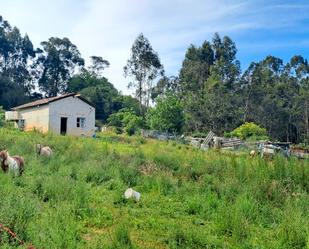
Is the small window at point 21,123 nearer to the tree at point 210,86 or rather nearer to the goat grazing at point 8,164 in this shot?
the tree at point 210,86

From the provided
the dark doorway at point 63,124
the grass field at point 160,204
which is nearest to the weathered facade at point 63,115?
the dark doorway at point 63,124

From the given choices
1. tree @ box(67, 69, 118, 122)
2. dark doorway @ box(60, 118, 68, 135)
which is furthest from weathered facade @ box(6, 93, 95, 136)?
tree @ box(67, 69, 118, 122)

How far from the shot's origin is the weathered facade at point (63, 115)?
34.3 m

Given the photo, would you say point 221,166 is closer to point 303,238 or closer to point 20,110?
point 303,238

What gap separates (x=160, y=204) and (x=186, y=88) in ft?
181

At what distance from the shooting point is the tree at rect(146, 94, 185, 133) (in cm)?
4253

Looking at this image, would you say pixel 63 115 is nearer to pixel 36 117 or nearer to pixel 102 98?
pixel 36 117

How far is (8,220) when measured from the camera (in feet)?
16.5

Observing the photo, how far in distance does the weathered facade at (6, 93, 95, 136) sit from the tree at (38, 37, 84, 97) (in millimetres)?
36040

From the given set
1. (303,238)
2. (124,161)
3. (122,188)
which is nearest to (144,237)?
(303,238)

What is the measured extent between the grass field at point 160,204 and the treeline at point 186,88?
31.4 metres

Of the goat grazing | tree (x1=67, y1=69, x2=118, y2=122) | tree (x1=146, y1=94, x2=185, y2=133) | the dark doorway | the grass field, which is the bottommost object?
the grass field

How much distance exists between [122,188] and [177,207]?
1848mm

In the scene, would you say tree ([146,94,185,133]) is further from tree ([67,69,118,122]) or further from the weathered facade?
tree ([67,69,118,122])
